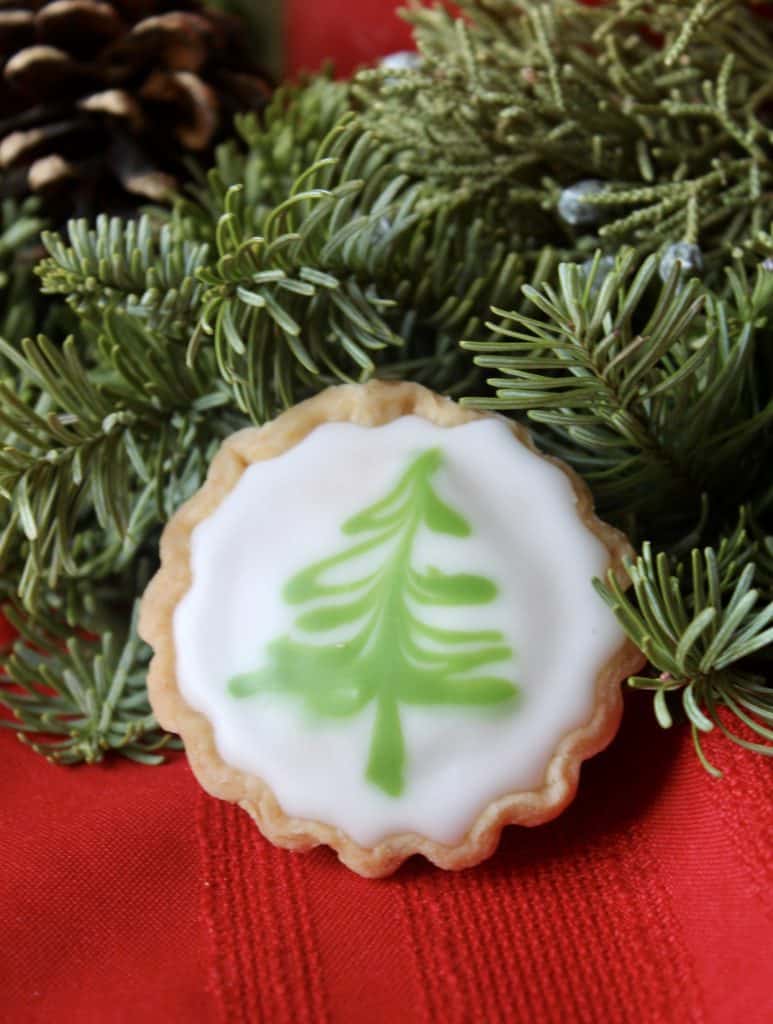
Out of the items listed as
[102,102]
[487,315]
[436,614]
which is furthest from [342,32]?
[436,614]

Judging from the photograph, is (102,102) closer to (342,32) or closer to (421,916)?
(342,32)

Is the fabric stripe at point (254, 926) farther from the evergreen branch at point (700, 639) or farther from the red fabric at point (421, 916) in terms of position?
the evergreen branch at point (700, 639)

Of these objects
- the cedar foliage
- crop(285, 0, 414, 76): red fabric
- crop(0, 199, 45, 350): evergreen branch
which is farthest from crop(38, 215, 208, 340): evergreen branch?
crop(285, 0, 414, 76): red fabric

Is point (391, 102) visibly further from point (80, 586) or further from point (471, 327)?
point (80, 586)

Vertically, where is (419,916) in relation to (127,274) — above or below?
below

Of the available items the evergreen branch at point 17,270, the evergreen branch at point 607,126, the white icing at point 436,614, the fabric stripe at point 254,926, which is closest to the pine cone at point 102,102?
the evergreen branch at point 17,270

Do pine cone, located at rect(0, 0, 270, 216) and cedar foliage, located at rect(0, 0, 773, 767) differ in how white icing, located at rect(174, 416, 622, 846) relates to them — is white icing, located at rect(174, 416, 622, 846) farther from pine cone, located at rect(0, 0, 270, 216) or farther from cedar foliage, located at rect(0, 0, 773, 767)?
pine cone, located at rect(0, 0, 270, 216)

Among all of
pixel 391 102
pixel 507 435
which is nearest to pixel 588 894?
pixel 507 435
